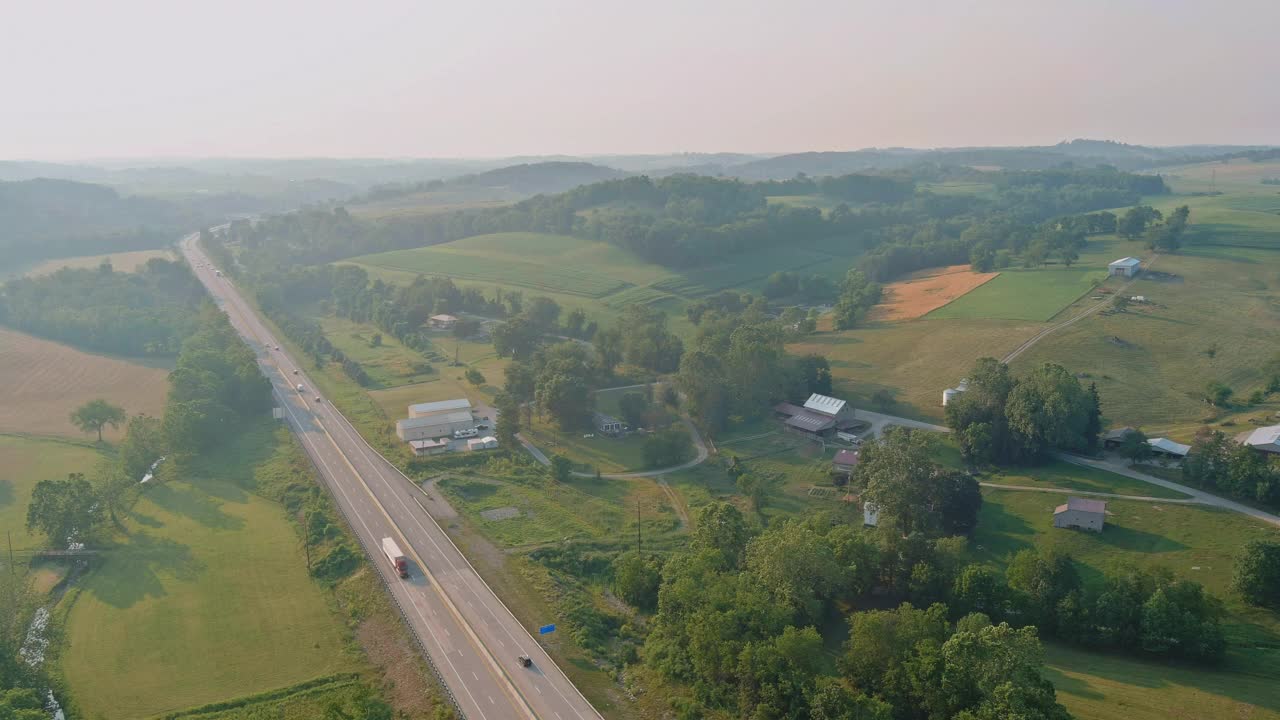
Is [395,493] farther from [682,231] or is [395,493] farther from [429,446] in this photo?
[682,231]

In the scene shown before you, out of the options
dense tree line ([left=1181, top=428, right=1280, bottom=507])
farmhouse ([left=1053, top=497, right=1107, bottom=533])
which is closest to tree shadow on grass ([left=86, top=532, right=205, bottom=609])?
farmhouse ([left=1053, top=497, right=1107, bottom=533])

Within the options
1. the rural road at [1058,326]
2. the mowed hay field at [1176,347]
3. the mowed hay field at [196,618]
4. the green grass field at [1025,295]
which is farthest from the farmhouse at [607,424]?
the green grass field at [1025,295]

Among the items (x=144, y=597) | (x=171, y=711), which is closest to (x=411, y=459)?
(x=144, y=597)

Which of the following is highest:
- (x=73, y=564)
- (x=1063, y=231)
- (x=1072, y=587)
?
(x=1063, y=231)

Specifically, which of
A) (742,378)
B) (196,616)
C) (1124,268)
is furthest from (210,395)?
(1124,268)

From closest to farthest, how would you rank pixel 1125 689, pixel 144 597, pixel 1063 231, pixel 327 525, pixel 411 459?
pixel 1125 689
pixel 144 597
pixel 327 525
pixel 411 459
pixel 1063 231

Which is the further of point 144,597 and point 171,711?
point 144,597

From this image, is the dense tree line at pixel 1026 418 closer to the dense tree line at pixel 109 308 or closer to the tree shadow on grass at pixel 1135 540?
the tree shadow on grass at pixel 1135 540

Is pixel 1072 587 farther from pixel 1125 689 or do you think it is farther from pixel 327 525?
pixel 327 525
